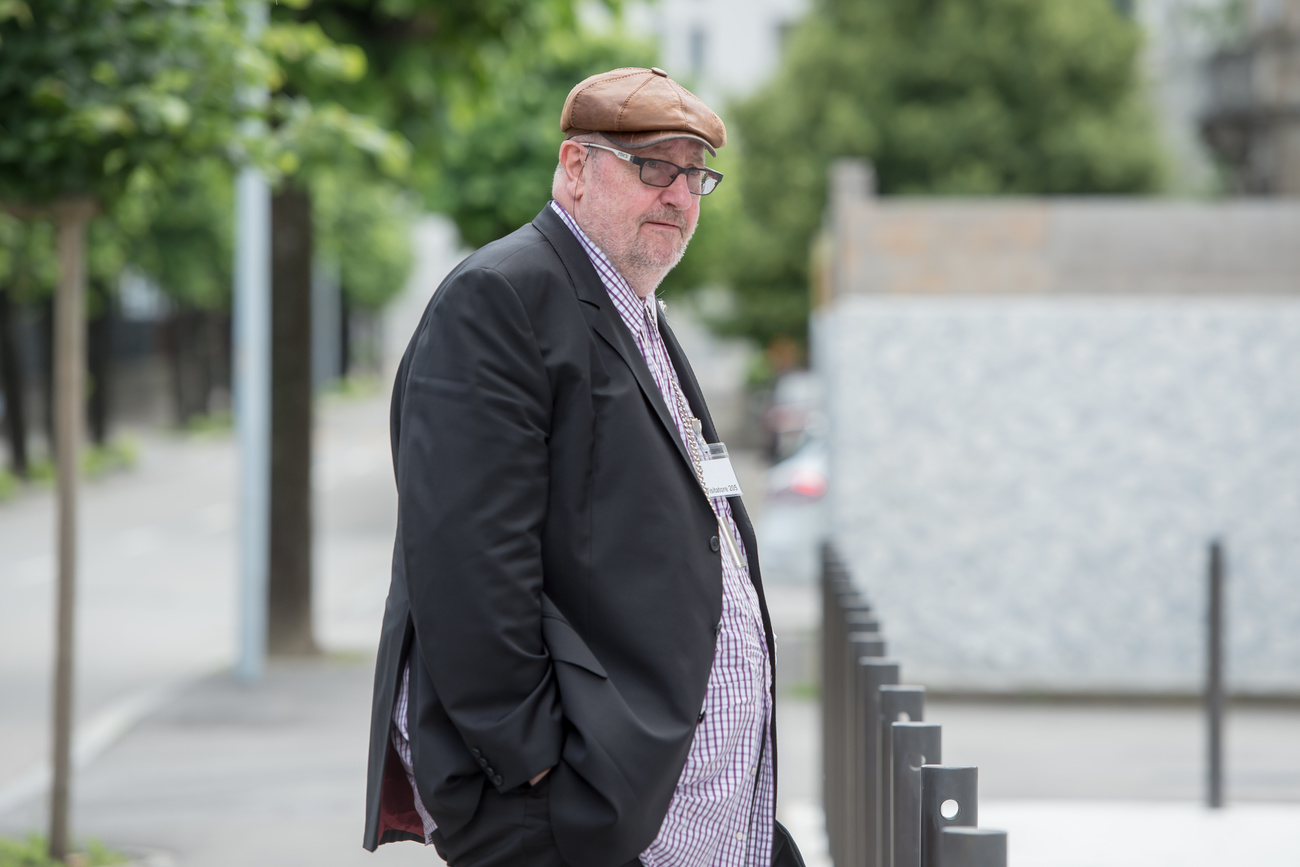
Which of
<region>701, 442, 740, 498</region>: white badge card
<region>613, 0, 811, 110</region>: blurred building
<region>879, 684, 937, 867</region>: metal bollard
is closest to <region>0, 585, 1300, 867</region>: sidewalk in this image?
<region>879, 684, 937, 867</region>: metal bollard

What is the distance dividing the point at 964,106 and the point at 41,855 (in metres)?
24.4

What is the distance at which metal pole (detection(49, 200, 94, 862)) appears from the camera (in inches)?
202

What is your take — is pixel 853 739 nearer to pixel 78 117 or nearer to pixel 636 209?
pixel 636 209

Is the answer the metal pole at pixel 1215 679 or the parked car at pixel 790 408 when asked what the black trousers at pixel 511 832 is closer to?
the metal pole at pixel 1215 679

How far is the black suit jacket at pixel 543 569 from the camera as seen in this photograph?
2164 mm

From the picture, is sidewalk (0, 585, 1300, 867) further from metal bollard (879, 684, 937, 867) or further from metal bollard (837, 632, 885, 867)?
metal bollard (879, 684, 937, 867)

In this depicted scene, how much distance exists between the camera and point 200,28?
5.23m

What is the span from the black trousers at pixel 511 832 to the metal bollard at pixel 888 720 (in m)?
0.71

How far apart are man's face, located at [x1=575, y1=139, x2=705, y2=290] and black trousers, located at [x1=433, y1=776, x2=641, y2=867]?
0.81 m

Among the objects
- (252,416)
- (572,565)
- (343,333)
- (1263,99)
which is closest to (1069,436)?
(252,416)

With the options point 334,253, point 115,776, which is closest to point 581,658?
point 115,776

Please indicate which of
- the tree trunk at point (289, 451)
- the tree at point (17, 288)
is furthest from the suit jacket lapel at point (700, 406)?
the tree at point (17, 288)

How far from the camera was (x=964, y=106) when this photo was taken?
27.4 m

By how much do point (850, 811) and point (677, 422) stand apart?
1540 millimetres
